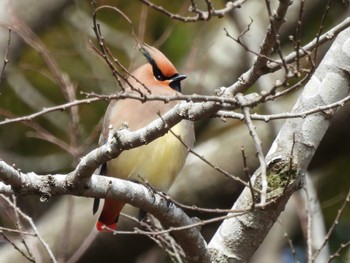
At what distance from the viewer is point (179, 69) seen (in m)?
6.52

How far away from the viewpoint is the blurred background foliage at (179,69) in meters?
5.68

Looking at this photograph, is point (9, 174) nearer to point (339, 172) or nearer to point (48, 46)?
point (339, 172)

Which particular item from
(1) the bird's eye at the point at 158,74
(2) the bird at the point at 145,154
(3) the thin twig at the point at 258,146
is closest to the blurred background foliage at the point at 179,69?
(1) the bird's eye at the point at 158,74

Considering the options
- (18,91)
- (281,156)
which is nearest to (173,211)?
(281,156)

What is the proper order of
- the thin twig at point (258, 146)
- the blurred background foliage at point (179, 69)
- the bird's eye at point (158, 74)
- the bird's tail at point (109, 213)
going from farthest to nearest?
the blurred background foliage at point (179, 69) < the bird's eye at point (158, 74) < the bird's tail at point (109, 213) < the thin twig at point (258, 146)

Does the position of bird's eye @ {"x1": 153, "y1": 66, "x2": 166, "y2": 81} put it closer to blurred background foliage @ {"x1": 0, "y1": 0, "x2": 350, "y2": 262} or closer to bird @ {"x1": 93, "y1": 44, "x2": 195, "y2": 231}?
bird @ {"x1": 93, "y1": 44, "x2": 195, "y2": 231}

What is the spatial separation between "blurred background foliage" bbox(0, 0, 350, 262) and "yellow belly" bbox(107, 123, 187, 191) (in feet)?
2.64

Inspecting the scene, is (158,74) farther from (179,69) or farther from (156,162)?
(179,69)

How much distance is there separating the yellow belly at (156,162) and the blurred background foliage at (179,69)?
80cm

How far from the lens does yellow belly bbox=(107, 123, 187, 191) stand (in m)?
4.40

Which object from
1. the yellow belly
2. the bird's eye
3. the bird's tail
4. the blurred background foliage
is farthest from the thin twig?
the blurred background foliage

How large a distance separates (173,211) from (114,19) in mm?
3916

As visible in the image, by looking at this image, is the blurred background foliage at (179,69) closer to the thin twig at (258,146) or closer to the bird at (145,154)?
the bird at (145,154)

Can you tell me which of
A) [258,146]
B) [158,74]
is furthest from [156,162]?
[258,146]
